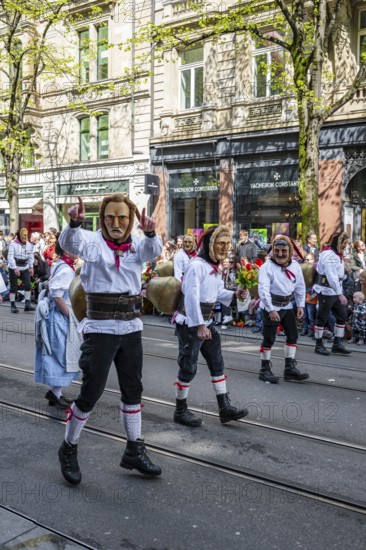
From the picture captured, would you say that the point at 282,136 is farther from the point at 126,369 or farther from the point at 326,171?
the point at 126,369

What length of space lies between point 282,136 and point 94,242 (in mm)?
14963

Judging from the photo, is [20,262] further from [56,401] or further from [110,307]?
[110,307]

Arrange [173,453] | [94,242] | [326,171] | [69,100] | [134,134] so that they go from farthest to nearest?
[69,100] < [134,134] < [326,171] < [173,453] < [94,242]

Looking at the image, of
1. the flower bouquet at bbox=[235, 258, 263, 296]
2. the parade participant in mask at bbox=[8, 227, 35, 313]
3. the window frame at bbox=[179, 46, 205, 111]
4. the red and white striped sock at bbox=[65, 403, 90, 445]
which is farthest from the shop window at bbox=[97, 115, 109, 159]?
the red and white striped sock at bbox=[65, 403, 90, 445]

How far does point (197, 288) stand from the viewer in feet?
18.6

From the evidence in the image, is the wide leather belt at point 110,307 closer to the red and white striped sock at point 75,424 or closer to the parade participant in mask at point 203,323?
Result: the red and white striped sock at point 75,424

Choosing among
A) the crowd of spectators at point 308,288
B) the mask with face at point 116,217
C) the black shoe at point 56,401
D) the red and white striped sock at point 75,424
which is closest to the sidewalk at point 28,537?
the red and white striped sock at point 75,424

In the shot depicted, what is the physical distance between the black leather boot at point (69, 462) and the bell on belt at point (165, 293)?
1.72 meters

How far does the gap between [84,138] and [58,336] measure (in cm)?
2029

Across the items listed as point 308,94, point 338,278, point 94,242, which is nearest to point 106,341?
point 94,242

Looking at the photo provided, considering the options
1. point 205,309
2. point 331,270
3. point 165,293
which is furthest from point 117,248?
point 331,270

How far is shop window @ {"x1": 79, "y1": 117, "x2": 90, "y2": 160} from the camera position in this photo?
2506 cm

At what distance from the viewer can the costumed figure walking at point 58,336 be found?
20.3ft

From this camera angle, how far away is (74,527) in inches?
144
